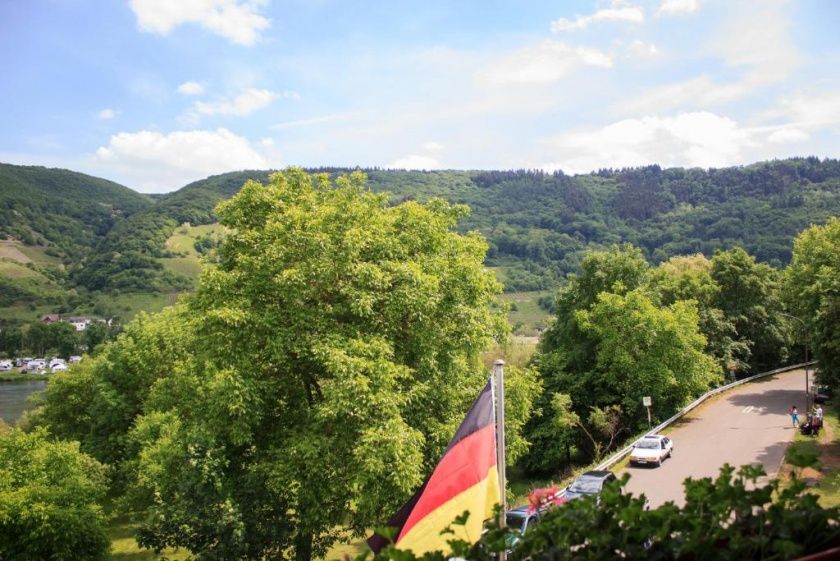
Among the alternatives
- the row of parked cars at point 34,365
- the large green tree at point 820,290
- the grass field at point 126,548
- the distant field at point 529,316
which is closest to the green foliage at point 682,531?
the grass field at point 126,548

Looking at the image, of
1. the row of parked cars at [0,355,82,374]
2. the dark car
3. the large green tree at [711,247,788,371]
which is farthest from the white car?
the row of parked cars at [0,355,82,374]

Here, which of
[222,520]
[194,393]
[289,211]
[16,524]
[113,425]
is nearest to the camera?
[222,520]

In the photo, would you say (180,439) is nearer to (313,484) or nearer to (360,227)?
(313,484)

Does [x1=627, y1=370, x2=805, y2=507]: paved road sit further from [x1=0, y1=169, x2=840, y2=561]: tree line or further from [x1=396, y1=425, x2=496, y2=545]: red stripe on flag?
[x1=396, y1=425, x2=496, y2=545]: red stripe on flag

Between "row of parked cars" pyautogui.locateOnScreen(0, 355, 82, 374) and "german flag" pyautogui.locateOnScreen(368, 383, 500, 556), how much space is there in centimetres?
14257

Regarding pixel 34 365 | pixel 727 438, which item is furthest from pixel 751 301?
pixel 34 365

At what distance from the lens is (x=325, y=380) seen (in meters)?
18.8

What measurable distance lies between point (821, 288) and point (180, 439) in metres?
31.3

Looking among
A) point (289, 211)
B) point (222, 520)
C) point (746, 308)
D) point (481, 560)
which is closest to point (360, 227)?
point (289, 211)

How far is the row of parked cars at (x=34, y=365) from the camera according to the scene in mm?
131000

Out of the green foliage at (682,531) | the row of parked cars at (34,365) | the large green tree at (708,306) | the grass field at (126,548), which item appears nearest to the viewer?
the green foliage at (682,531)

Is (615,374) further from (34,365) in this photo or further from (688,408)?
(34,365)

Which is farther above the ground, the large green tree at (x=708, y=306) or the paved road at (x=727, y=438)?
the large green tree at (x=708, y=306)

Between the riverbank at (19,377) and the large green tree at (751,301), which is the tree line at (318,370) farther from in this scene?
the riverbank at (19,377)
